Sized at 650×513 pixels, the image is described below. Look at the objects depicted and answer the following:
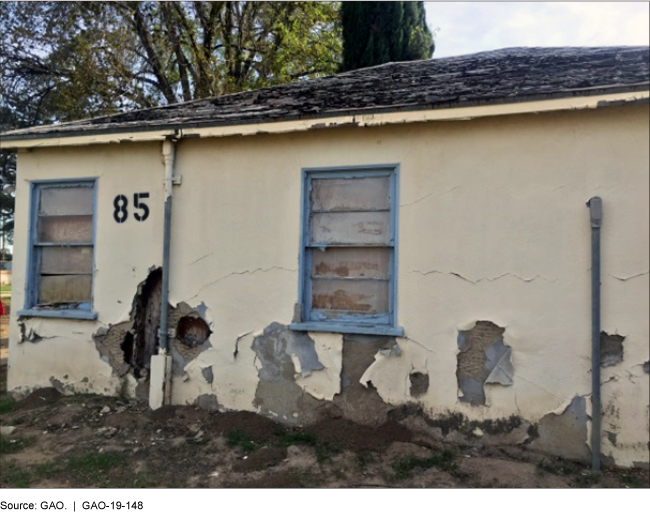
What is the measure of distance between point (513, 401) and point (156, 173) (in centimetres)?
459

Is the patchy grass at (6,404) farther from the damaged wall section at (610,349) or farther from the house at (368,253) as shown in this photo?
the damaged wall section at (610,349)

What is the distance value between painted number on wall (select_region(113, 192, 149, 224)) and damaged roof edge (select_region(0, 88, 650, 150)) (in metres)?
0.66

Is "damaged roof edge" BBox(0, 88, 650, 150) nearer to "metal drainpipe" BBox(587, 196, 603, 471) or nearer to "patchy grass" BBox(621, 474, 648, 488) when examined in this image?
"metal drainpipe" BBox(587, 196, 603, 471)

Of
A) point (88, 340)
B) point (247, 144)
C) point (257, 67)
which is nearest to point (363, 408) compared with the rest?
point (247, 144)

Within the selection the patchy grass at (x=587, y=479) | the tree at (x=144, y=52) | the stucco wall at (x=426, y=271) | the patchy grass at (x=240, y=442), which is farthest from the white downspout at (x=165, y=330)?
the tree at (x=144, y=52)

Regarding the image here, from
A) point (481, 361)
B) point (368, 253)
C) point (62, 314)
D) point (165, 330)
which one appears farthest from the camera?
point (62, 314)

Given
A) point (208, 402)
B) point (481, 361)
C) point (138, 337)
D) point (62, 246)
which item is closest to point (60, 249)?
point (62, 246)

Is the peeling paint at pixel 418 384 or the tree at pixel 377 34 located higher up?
the tree at pixel 377 34

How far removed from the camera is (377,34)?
13.6 meters

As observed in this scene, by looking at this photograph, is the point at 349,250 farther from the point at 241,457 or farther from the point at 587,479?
the point at 587,479

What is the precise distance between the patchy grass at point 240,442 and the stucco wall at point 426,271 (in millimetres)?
443

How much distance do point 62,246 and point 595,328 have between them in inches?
238

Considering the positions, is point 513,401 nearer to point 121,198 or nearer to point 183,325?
point 183,325

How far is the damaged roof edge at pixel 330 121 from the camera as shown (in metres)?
4.18
